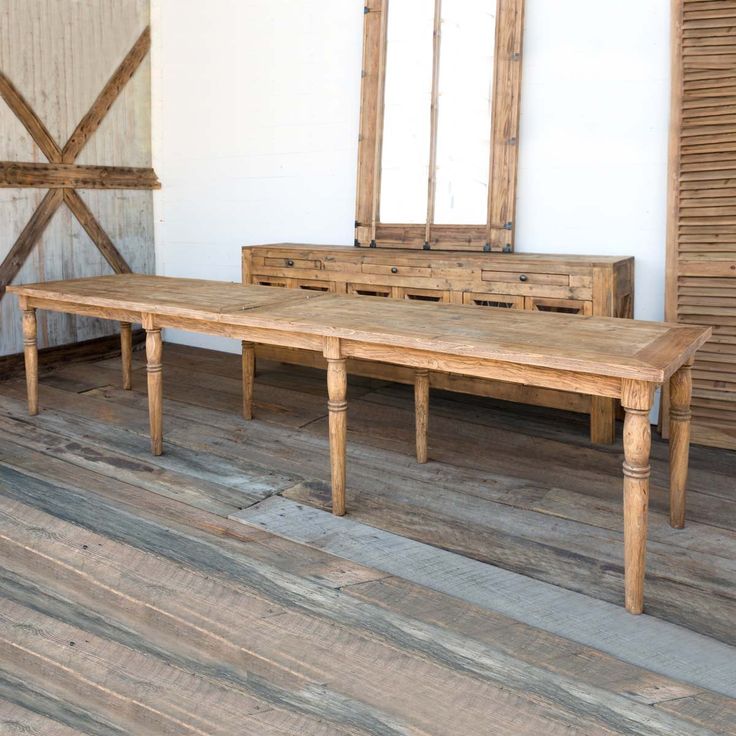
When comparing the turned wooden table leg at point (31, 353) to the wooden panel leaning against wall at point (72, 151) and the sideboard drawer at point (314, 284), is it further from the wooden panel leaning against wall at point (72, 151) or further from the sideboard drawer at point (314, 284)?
the sideboard drawer at point (314, 284)

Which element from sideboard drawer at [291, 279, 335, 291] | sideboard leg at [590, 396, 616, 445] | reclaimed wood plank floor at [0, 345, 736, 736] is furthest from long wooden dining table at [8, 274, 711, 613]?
sideboard leg at [590, 396, 616, 445]

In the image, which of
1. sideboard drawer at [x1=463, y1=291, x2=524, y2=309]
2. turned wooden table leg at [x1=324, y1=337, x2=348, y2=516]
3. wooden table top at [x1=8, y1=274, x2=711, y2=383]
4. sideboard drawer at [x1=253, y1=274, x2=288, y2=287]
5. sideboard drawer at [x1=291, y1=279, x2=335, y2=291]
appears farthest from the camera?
sideboard drawer at [x1=253, y1=274, x2=288, y2=287]

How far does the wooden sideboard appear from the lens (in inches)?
149

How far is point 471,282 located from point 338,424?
144 centimetres

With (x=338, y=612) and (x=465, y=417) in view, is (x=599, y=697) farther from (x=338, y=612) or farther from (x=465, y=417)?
(x=465, y=417)

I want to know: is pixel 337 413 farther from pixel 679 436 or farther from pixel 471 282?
pixel 471 282

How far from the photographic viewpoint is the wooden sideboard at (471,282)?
3787 millimetres

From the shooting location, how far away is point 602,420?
3873 millimetres

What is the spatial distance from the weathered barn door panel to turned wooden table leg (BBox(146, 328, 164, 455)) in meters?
2.51

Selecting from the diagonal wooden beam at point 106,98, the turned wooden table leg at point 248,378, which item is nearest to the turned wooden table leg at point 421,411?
the turned wooden table leg at point 248,378

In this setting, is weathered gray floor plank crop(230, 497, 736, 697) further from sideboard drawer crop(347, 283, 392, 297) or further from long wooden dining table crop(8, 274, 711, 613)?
sideboard drawer crop(347, 283, 392, 297)

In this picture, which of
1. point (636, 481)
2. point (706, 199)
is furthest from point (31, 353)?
point (706, 199)

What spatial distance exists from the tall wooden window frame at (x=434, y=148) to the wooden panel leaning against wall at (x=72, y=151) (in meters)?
2.05

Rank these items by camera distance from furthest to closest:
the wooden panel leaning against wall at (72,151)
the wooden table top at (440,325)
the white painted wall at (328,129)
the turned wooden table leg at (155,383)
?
the wooden panel leaning against wall at (72,151), the white painted wall at (328,129), the turned wooden table leg at (155,383), the wooden table top at (440,325)
